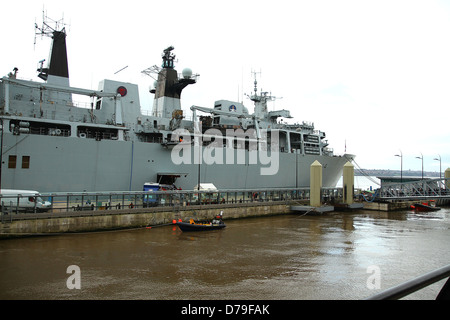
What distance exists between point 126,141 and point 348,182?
20.6 metres

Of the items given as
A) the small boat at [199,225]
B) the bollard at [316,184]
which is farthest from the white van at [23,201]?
the bollard at [316,184]

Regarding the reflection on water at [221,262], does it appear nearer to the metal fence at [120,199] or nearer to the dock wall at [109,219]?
the dock wall at [109,219]

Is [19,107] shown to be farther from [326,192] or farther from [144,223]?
[326,192]

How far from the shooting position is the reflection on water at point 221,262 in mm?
10109

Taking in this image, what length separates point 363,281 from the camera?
11266 millimetres

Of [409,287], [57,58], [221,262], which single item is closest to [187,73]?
[57,58]

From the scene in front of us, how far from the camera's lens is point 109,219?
19.0 metres

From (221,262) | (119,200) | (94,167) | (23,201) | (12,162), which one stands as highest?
Answer: (12,162)

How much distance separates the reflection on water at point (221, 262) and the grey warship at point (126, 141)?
247 inches

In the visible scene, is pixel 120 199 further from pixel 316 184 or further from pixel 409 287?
pixel 409 287

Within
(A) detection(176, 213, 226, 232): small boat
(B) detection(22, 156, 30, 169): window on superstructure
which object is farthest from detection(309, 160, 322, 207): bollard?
(B) detection(22, 156, 30, 169): window on superstructure

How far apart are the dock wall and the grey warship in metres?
3.74
